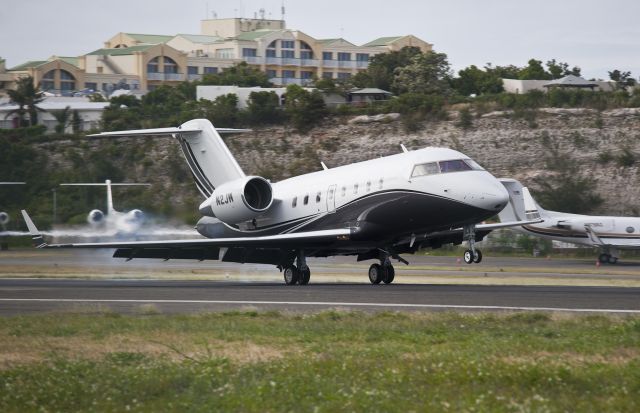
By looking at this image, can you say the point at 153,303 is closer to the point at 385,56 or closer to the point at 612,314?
the point at 612,314

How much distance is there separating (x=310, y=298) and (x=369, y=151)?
5297 cm

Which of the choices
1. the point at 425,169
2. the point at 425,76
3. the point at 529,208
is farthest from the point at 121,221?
the point at 425,76

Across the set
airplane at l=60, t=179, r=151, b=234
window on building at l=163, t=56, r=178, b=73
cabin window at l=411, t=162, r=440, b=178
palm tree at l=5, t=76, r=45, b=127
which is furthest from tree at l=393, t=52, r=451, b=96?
cabin window at l=411, t=162, r=440, b=178

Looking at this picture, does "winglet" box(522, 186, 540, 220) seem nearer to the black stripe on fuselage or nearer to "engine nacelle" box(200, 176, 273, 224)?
the black stripe on fuselage

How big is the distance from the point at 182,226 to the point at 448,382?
98.4ft

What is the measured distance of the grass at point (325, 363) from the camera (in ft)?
38.4

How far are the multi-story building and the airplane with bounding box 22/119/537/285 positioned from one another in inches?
3906

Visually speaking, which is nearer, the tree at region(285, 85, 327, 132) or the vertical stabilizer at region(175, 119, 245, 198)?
the vertical stabilizer at region(175, 119, 245, 198)

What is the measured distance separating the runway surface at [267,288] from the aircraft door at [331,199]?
2.21m

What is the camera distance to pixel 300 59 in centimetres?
14588

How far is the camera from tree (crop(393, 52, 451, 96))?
95188mm

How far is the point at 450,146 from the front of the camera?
76.7 metres

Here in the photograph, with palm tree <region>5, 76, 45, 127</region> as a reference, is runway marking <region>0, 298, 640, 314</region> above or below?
below

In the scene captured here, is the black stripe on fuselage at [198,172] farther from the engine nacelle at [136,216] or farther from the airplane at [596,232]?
the airplane at [596,232]
